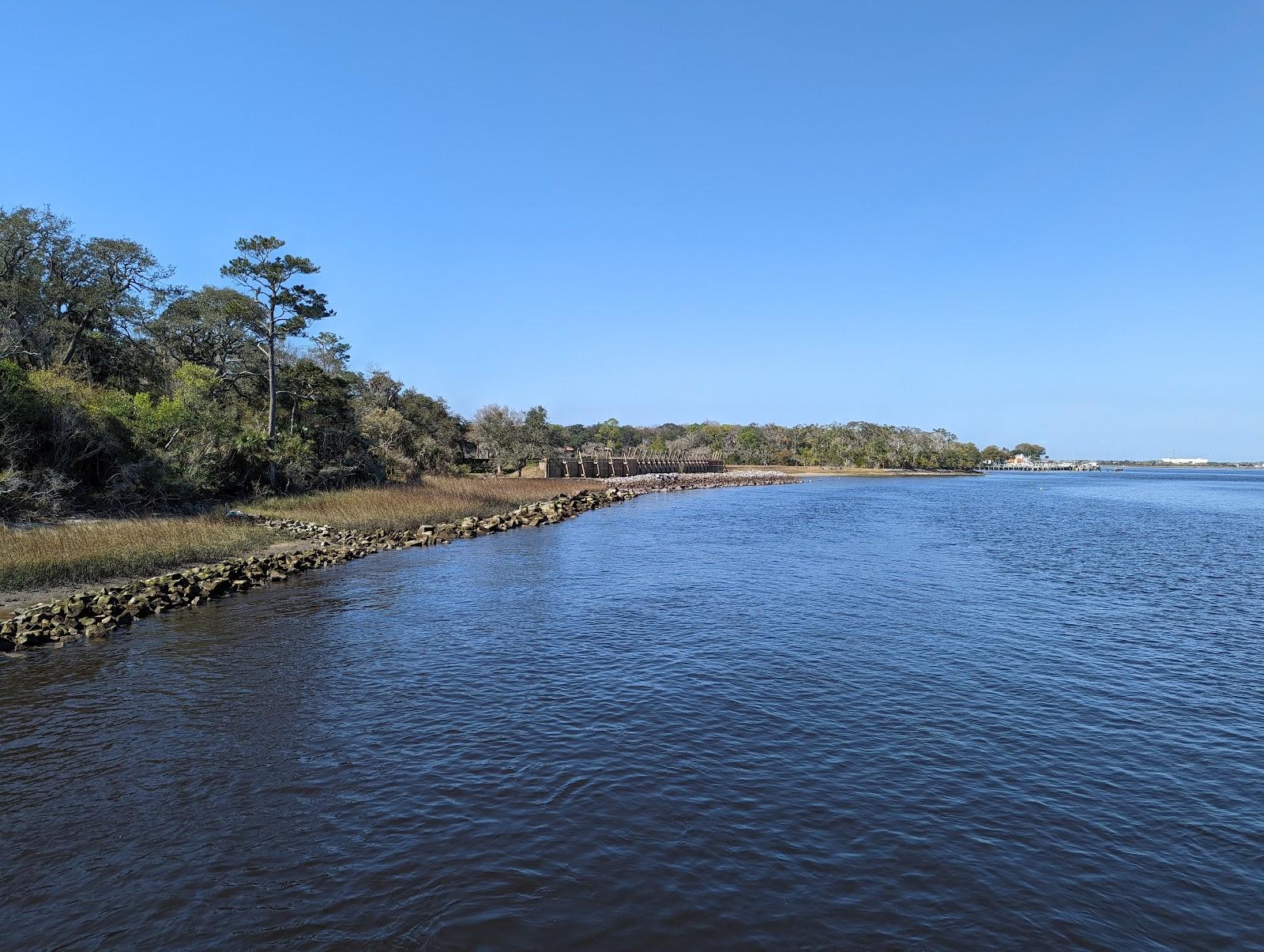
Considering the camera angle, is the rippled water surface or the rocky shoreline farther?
the rocky shoreline

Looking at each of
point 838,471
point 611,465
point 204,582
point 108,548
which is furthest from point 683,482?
point 204,582

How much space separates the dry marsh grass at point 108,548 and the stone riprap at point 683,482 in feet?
190

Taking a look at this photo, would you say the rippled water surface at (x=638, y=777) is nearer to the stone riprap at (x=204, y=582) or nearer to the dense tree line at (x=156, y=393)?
the stone riprap at (x=204, y=582)

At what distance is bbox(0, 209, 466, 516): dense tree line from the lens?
94.2 ft

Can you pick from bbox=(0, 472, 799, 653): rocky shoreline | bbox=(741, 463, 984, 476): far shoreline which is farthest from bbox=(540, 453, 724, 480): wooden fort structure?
bbox=(0, 472, 799, 653): rocky shoreline

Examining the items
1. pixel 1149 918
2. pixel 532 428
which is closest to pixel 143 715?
pixel 1149 918

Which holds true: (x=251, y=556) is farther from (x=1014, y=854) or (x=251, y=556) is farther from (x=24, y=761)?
(x=1014, y=854)

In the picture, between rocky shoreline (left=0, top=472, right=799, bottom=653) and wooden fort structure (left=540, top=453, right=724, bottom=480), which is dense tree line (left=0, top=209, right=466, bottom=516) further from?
wooden fort structure (left=540, top=453, right=724, bottom=480)

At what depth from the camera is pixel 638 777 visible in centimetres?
948

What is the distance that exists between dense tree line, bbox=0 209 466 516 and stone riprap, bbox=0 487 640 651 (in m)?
5.23

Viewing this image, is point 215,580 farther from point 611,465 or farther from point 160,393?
point 611,465

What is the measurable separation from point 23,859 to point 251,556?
20.4 metres

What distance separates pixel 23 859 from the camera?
7555mm

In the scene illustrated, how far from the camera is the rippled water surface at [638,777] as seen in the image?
6.70 metres
